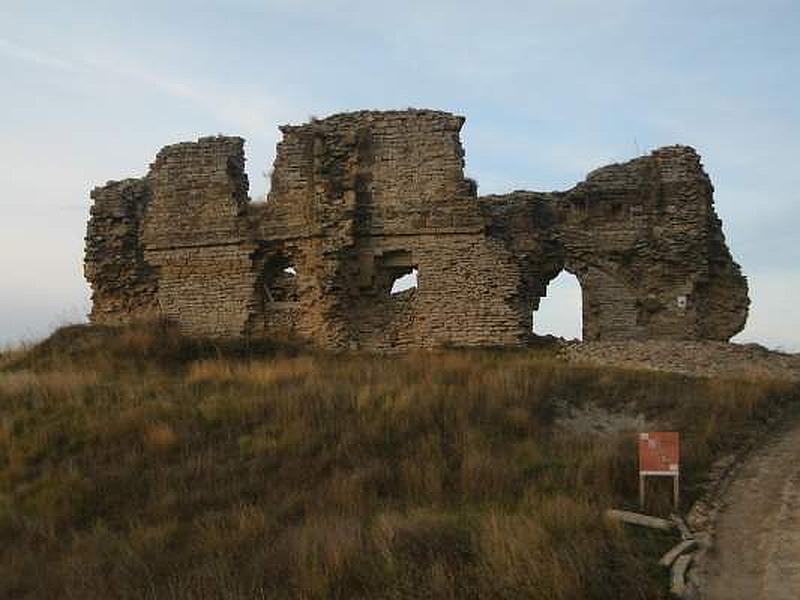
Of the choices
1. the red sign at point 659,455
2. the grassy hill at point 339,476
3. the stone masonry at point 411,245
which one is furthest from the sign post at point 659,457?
the stone masonry at point 411,245

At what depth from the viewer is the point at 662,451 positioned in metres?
8.52

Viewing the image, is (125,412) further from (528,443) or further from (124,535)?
(528,443)

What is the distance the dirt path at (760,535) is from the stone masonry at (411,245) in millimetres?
8387

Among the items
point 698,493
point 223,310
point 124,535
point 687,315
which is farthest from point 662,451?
point 223,310

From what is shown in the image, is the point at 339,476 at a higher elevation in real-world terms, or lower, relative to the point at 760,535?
higher

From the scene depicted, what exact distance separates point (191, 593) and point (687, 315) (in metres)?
13.4

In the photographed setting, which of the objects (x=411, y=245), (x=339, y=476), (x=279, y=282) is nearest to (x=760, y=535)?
(x=339, y=476)

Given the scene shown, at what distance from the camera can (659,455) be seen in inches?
336

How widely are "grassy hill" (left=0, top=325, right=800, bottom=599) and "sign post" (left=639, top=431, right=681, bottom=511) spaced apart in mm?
407

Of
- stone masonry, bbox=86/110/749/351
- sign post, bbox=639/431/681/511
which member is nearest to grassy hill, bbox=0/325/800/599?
sign post, bbox=639/431/681/511

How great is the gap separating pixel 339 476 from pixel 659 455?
3445 mm

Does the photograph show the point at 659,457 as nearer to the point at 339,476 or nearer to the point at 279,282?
the point at 339,476

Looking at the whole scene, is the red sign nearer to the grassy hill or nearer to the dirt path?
the grassy hill

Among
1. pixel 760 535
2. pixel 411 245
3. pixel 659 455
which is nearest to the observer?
pixel 760 535
